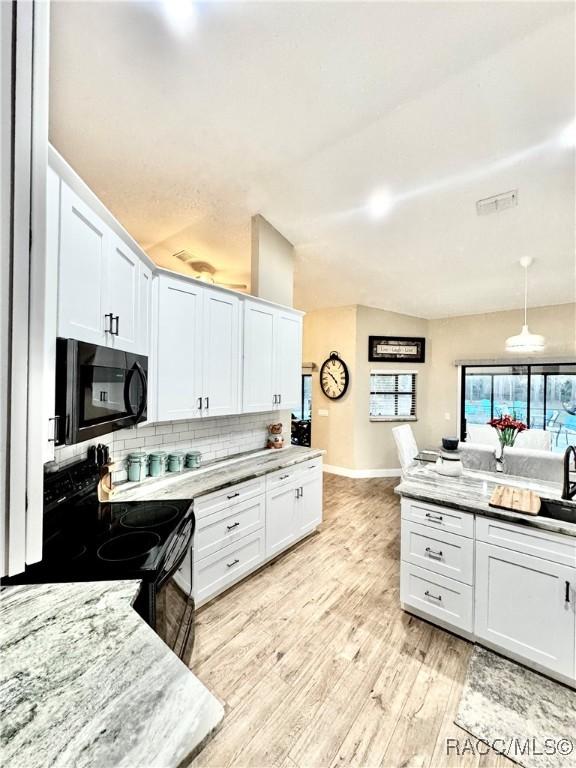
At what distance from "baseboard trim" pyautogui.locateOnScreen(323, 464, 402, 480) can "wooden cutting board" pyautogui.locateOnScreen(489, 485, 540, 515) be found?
337 centimetres

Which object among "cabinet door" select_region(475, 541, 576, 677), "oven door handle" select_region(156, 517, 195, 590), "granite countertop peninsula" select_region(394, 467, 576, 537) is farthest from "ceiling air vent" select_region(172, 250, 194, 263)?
"cabinet door" select_region(475, 541, 576, 677)

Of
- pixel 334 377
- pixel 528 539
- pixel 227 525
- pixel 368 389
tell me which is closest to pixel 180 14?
pixel 227 525

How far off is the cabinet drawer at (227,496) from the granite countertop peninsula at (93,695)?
125cm

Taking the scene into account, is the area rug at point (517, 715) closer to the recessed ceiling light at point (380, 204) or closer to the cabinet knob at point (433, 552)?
the cabinet knob at point (433, 552)

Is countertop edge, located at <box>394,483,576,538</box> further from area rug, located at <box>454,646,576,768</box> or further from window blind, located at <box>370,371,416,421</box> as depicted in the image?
window blind, located at <box>370,371,416,421</box>

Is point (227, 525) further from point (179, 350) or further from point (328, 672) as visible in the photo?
point (179, 350)

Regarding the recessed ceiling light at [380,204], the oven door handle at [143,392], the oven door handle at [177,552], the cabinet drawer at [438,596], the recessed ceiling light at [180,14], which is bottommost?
the cabinet drawer at [438,596]

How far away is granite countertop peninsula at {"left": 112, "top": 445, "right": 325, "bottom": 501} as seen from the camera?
207 cm

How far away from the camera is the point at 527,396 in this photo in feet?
16.8

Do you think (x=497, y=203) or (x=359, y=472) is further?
(x=359, y=472)

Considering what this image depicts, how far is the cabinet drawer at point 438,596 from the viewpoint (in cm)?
195

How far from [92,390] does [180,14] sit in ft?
5.51

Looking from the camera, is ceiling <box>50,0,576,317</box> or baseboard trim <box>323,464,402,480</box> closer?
ceiling <box>50,0,576,317</box>

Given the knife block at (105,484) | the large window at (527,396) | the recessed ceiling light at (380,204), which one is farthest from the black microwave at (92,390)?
the large window at (527,396)
